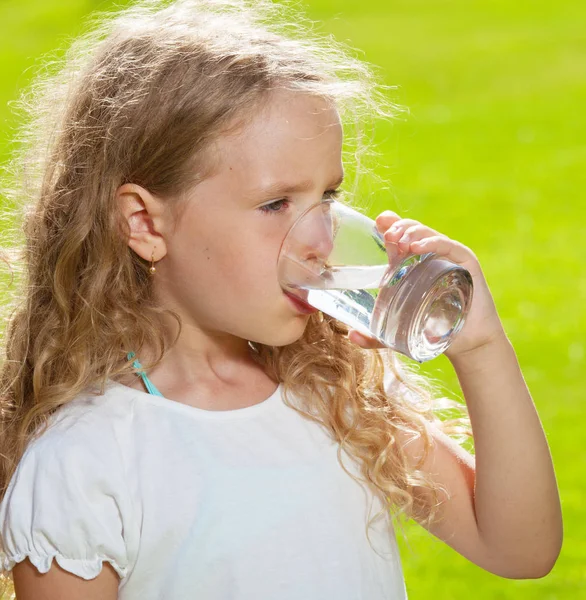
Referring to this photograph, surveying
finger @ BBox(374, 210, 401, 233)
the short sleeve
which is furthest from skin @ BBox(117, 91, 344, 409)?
the short sleeve

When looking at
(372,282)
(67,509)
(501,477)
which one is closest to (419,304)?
(372,282)

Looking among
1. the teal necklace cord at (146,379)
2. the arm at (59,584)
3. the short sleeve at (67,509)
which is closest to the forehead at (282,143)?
the teal necklace cord at (146,379)

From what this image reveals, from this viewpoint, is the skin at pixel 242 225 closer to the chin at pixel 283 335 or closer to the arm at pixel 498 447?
the chin at pixel 283 335

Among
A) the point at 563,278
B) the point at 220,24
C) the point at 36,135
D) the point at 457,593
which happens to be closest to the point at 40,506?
the point at 36,135

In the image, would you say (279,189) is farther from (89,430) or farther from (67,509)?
(67,509)

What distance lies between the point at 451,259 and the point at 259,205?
36cm

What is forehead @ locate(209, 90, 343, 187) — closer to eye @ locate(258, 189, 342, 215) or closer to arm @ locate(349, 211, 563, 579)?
eye @ locate(258, 189, 342, 215)

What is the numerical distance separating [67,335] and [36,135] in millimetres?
464

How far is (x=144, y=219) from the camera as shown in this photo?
7.09 ft

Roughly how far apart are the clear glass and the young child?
0.11 ft

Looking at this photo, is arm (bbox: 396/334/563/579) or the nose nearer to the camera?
the nose

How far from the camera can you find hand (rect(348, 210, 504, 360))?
2.01 meters

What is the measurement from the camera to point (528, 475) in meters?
2.15

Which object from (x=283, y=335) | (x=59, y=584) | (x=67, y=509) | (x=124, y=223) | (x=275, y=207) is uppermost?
(x=275, y=207)
